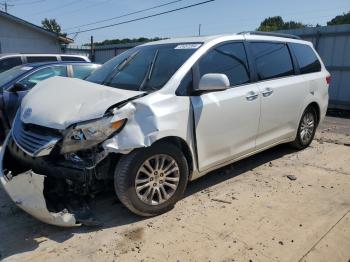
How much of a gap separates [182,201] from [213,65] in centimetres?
162

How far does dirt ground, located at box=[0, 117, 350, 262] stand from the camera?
3105 mm

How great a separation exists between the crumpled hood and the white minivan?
0.01 m

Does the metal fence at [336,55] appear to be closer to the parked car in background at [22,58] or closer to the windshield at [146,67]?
the parked car in background at [22,58]

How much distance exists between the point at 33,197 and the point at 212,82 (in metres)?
2.07

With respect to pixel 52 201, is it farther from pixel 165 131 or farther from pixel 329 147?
pixel 329 147

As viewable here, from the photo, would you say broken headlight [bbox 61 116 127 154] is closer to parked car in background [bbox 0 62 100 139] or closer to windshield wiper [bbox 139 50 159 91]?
windshield wiper [bbox 139 50 159 91]

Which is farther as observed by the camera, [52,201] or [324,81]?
[324,81]

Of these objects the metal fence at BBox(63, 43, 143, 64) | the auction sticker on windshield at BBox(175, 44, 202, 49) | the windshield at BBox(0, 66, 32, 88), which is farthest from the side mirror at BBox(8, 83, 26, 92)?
the metal fence at BBox(63, 43, 143, 64)

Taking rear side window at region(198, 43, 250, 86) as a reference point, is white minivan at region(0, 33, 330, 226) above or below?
below

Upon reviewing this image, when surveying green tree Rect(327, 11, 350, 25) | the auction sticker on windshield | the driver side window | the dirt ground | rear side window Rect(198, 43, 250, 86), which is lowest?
the dirt ground

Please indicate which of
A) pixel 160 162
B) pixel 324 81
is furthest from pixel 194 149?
pixel 324 81

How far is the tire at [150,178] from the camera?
340 cm

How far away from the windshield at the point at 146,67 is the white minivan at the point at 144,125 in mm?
17

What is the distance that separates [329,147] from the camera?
6.54 metres
